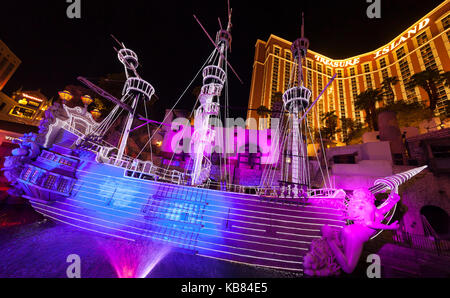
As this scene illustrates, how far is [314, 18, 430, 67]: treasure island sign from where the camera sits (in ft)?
143

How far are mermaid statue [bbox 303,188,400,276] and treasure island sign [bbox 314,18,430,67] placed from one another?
72.4 metres

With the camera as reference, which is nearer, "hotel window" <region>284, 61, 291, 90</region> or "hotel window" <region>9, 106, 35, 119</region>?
"hotel window" <region>9, 106, 35, 119</region>

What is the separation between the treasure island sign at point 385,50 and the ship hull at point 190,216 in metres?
69.5

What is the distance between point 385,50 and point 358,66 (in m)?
7.13

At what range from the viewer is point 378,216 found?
246 centimetres

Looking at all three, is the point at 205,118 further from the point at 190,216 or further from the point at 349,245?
the point at 349,245

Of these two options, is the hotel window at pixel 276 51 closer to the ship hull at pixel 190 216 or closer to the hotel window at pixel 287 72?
the hotel window at pixel 287 72

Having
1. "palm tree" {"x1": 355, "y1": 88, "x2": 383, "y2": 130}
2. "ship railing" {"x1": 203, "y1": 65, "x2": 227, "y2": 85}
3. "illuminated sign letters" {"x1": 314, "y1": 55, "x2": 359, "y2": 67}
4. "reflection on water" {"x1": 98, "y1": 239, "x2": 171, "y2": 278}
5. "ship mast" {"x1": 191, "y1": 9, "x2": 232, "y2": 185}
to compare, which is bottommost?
"reflection on water" {"x1": 98, "y1": 239, "x2": 171, "y2": 278}

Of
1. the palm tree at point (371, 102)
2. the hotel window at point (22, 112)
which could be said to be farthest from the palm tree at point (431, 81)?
the hotel window at point (22, 112)

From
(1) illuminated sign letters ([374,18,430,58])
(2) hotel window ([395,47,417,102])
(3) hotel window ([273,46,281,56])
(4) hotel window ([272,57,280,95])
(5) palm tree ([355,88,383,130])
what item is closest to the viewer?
(5) palm tree ([355,88,383,130])

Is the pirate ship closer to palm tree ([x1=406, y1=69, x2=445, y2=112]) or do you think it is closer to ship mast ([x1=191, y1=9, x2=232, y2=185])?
ship mast ([x1=191, y1=9, x2=232, y2=185])

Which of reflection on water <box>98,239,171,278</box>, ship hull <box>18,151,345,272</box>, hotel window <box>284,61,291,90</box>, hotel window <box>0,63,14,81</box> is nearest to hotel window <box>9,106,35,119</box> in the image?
hotel window <box>0,63,14,81</box>

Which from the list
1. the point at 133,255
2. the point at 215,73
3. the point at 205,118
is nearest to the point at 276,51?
the point at 215,73

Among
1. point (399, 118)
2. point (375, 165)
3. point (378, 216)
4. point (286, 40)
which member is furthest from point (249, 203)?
point (286, 40)
